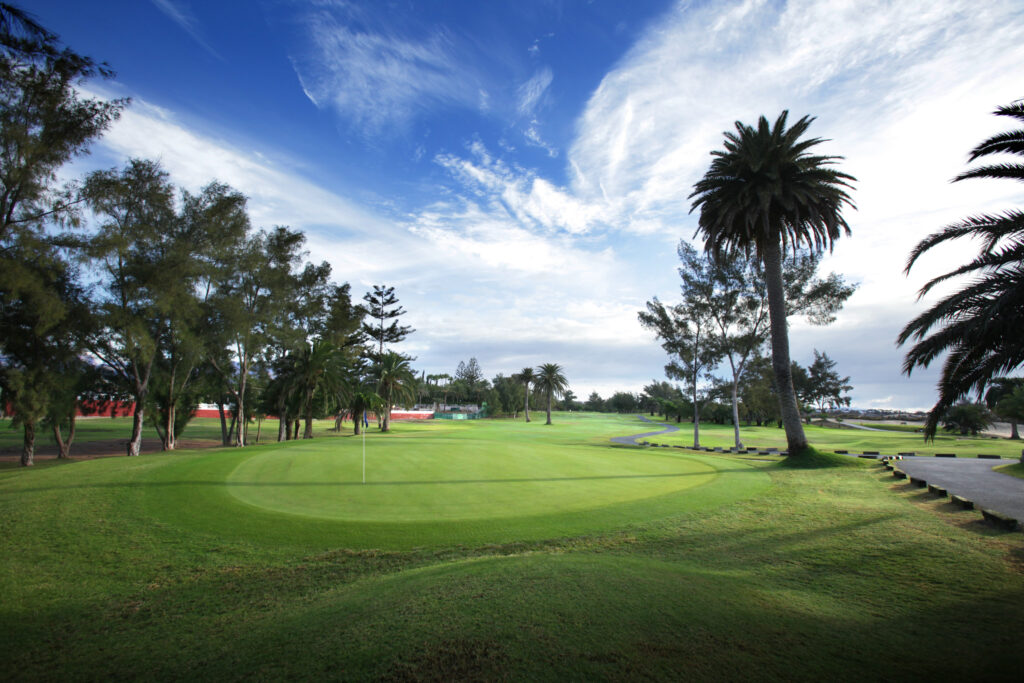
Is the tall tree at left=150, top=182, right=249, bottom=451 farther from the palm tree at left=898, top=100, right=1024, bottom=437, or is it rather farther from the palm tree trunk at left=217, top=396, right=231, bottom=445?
the palm tree at left=898, top=100, right=1024, bottom=437

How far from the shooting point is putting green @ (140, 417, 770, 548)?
7.64 metres

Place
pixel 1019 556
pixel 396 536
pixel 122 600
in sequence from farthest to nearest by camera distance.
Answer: pixel 396 536 < pixel 1019 556 < pixel 122 600

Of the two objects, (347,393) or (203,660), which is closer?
(203,660)

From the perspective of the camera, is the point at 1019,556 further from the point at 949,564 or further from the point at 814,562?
the point at 814,562

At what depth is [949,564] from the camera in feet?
19.7

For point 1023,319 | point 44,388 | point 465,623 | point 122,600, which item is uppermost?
point 1023,319

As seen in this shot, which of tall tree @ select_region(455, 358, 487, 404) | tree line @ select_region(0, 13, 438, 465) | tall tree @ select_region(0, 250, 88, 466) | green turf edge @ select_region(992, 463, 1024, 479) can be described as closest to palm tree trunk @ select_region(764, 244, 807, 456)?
green turf edge @ select_region(992, 463, 1024, 479)

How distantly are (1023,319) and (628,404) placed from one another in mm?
146268

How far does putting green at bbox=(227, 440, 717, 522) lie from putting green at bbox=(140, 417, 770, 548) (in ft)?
0.11

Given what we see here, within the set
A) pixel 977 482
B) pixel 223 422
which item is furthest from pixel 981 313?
pixel 223 422

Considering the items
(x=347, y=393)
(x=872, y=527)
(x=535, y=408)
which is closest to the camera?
(x=872, y=527)

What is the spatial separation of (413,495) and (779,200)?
1981 cm

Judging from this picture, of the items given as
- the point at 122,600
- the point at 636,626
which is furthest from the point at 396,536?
the point at 636,626

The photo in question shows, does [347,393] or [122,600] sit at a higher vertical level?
[347,393]
